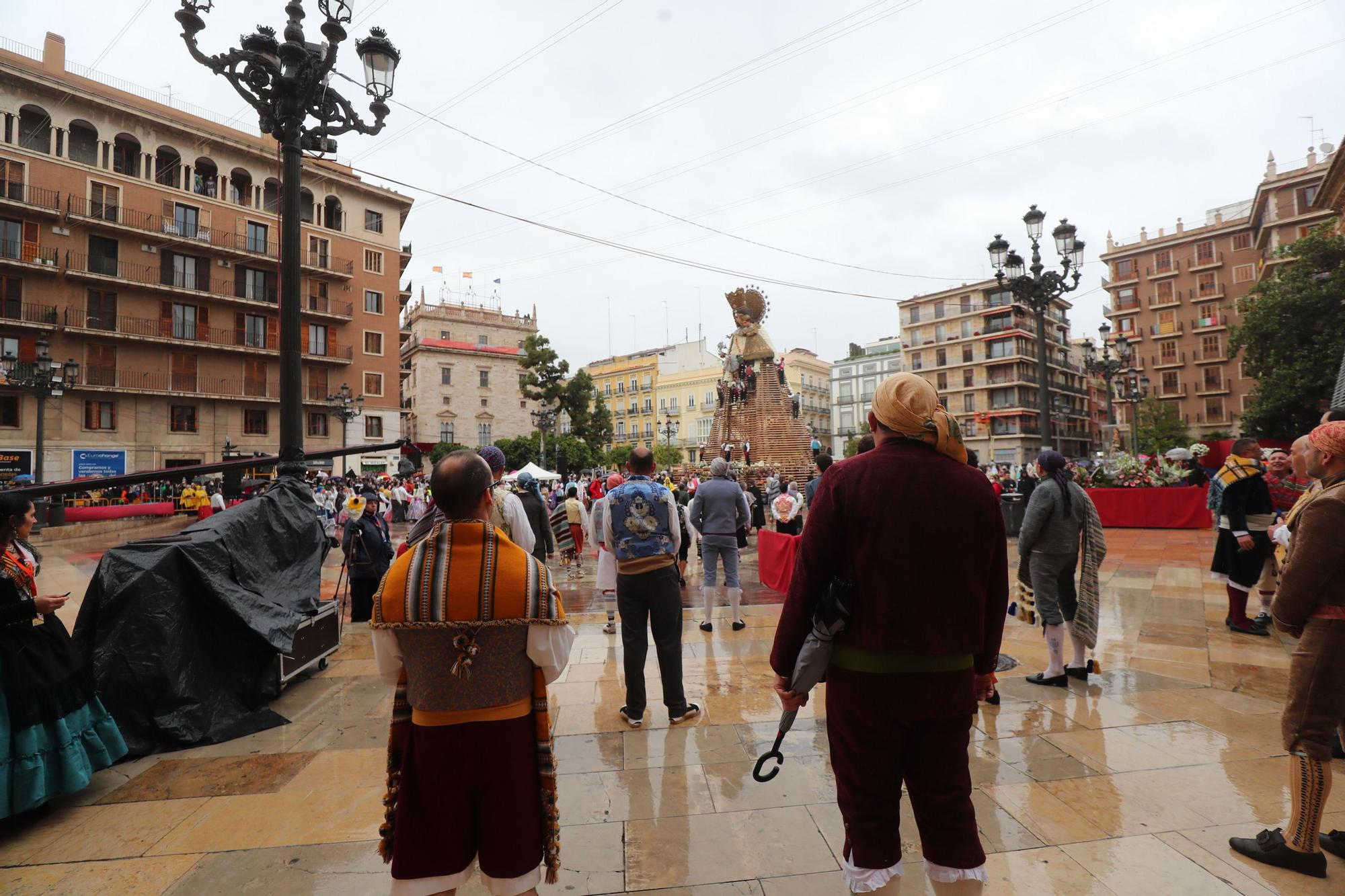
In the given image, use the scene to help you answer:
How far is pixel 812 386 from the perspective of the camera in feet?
238

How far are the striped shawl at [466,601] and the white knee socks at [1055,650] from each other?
4.13m

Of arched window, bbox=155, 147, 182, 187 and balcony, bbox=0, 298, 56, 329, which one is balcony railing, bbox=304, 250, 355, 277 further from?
balcony, bbox=0, 298, 56, 329

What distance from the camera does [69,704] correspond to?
10.8 feet

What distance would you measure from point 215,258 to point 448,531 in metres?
38.3

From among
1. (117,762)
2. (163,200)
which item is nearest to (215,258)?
(163,200)

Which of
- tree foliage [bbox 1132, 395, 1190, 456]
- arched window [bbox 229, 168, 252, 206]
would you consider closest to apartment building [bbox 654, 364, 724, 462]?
tree foliage [bbox 1132, 395, 1190, 456]

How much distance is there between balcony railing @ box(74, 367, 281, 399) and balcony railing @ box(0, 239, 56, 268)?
15.1 ft

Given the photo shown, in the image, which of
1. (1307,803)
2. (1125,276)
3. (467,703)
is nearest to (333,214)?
(467,703)

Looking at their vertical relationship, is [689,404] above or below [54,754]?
above

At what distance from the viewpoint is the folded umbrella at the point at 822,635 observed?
2010 mm

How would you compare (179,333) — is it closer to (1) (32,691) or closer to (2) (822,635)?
(1) (32,691)

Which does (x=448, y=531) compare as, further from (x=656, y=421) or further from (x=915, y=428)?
(x=656, y=421)

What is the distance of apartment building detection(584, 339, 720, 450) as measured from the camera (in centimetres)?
6372

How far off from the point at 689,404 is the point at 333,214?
34.5m
